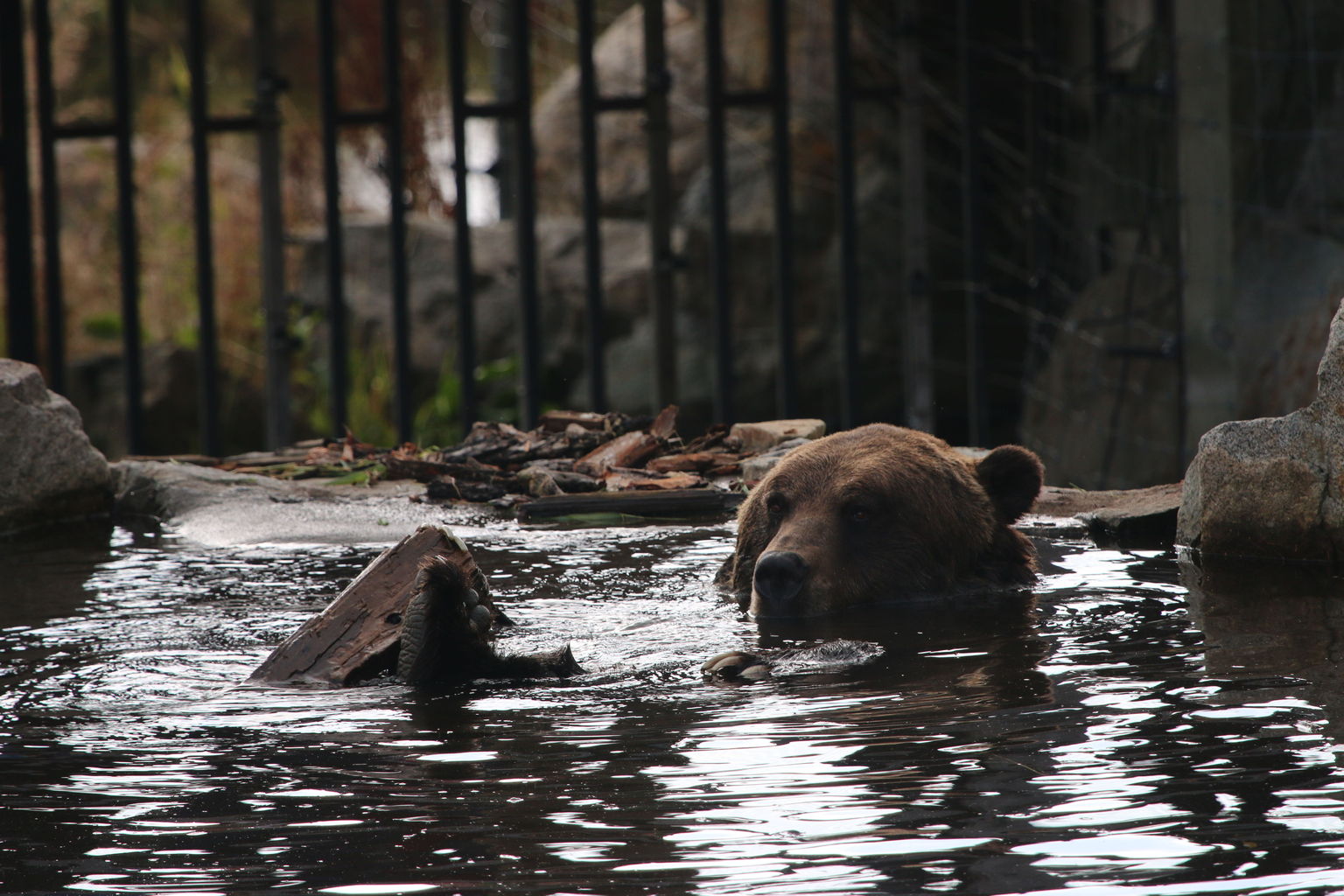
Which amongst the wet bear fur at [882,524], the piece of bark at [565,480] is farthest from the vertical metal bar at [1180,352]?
the wet bear fur at [882,524]

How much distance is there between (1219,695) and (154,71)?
1742 cm

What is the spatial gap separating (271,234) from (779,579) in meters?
4.12

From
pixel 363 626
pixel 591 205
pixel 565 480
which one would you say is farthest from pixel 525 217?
pixel 363 626

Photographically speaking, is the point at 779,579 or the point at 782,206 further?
the point at 782,206

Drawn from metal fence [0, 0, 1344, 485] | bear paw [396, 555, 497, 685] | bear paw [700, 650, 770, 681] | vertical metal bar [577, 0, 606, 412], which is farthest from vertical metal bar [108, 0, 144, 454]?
bear paw [700, 650, 770, 681]

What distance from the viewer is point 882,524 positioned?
14.1 ft

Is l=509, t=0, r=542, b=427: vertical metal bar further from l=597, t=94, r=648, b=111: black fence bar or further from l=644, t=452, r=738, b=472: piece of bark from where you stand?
l=644, t=452, r=738, b=472: piece of bark

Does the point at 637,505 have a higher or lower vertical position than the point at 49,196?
lower

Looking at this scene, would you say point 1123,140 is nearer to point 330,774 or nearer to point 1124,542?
point 1124,542

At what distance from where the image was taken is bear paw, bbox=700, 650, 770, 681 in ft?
10.9

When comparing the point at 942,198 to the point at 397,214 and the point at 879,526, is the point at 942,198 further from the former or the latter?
the point at 879,526

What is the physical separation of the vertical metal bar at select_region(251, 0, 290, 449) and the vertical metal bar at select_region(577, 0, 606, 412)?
133 centimetres

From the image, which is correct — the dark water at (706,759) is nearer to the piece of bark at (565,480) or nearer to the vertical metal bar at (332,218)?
the piece of bark at (565,480)

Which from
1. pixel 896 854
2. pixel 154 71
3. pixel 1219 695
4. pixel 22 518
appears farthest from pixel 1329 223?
pixel 154 71
